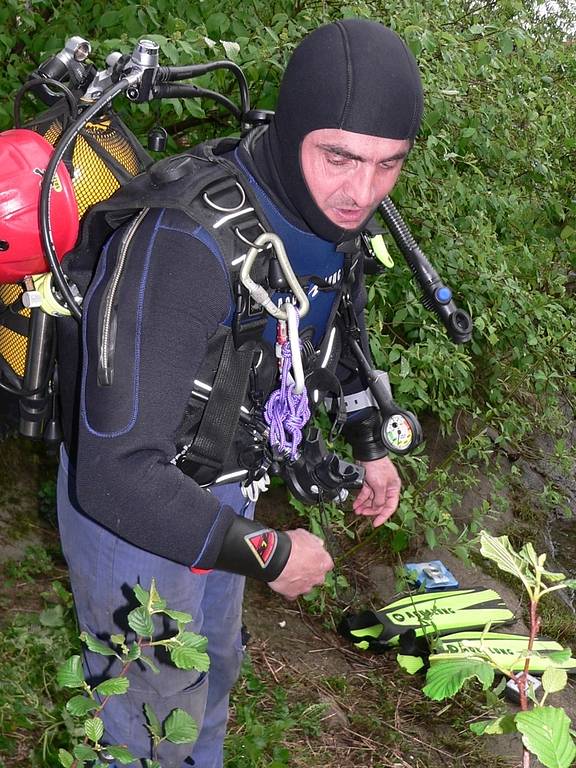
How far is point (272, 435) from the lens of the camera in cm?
211

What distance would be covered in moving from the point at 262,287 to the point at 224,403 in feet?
0.99

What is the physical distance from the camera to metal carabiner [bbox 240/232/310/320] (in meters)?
1.79

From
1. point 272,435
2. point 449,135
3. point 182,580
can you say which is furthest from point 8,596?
point 449,135

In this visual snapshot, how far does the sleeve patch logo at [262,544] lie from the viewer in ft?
6.38

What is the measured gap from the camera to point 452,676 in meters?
0.95

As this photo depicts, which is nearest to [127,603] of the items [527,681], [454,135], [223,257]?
[223,257]

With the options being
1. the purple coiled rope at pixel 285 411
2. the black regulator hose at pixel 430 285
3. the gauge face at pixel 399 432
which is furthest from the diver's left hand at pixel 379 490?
the purple coiled rope at pixel 285 411

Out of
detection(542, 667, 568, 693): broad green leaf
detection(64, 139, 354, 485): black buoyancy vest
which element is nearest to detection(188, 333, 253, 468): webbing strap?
detection(64, 139, 354, 485): black buoyancy vest

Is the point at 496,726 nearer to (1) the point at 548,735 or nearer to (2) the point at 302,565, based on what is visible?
(1) the point at 548,735

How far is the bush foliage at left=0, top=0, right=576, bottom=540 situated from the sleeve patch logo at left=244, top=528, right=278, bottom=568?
5.79ft

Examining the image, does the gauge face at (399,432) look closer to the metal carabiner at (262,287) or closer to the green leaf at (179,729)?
the metal carabiner at (262,287)

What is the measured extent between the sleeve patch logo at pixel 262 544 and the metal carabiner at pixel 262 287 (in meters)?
0.55

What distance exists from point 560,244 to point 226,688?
4.95 metres

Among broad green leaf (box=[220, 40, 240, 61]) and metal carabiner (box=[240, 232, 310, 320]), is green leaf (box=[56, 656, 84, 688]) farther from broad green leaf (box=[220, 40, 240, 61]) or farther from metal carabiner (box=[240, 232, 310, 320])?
broad green leaf (box=[220, 40, 240, 61])
